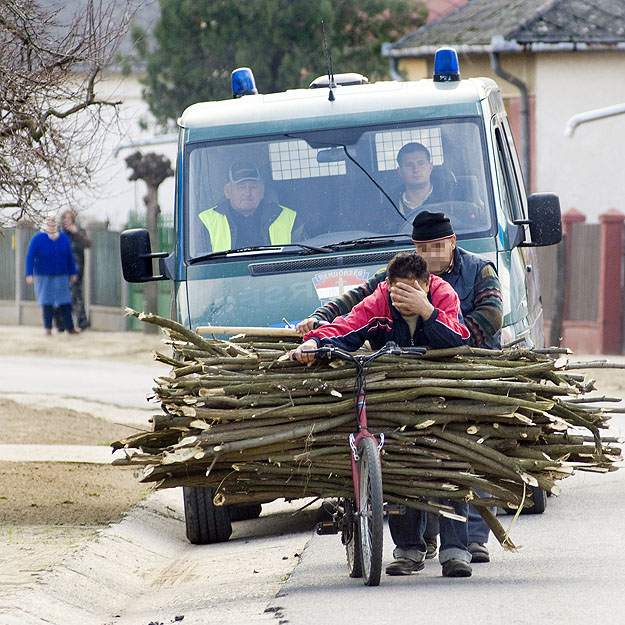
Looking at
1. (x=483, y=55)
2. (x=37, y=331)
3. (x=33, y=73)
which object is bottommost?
(x=37, y=331)

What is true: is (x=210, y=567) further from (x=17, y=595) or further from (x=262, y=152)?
(x=262, y=152)

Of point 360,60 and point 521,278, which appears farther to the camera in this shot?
point 360,60

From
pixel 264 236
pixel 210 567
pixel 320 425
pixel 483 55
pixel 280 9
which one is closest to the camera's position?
pixel 320 425

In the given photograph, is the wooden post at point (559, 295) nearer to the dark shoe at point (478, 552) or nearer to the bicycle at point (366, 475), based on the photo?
the dark shoe at point (478, 552)

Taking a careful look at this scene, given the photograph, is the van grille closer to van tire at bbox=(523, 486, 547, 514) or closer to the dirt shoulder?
the dirt shoulder

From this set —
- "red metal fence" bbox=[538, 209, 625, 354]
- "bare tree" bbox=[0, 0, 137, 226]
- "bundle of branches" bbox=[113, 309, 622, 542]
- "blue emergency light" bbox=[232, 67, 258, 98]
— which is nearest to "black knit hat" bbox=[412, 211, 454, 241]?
"bundle of branches" bbox=[113, 309, 622, 542]

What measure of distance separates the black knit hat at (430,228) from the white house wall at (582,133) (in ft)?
54.2

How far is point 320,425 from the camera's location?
6250 mm

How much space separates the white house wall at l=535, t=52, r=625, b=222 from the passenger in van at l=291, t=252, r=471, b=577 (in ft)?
54.8

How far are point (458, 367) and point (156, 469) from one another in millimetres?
1445

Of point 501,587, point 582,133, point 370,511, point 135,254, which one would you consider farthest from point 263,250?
point 582,133

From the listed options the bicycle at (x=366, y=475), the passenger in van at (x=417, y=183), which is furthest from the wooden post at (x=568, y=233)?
the bicycle at (x=366, y=475)

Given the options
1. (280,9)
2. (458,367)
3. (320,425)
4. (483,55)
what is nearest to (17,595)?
(320,425)

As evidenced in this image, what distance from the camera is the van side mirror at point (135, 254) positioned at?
843cm
